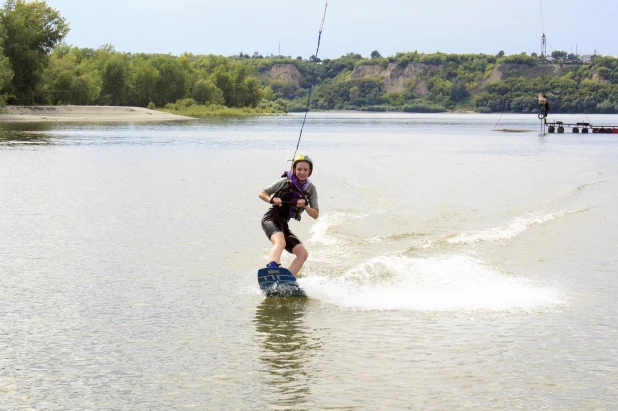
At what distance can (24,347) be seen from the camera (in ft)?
26.6

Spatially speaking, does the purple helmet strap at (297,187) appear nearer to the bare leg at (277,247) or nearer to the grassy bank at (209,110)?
the bare leg at (277,247)

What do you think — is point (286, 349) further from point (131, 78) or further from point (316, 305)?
point (131, 78)

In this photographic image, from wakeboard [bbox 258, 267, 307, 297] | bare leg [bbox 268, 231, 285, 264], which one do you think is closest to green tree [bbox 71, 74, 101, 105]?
bare leg [bbox 268, 231, 285, 264]

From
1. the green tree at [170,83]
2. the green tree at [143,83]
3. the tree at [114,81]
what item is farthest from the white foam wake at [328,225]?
the green tree at [170,83]

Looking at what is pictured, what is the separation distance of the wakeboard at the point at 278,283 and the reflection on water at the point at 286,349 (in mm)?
87

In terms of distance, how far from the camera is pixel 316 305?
33.4 ft

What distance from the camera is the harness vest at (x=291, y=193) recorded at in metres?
10.9

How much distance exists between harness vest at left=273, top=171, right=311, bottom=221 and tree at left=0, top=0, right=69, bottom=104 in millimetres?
87232

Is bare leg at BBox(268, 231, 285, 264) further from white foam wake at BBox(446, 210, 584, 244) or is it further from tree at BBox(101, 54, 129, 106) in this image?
tree at BBox(101, 54, 129, 106)

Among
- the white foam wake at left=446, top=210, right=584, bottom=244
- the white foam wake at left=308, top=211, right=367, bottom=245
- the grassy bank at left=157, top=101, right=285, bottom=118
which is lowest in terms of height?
the grassy bank at left=157, top=101, right=285, bottom=118

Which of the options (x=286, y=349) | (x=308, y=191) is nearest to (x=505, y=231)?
(x=308, y=191)

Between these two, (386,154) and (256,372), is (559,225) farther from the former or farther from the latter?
(386,154)

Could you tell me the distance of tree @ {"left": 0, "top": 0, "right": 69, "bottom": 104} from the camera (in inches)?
3671

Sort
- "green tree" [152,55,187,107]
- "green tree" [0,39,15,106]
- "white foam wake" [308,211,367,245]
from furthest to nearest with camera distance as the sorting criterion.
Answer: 1. "green tree" [152,55,187,107]
2. "green tree" [0,39,15,106]
3. "white foam wake" [308,211,367,245]
